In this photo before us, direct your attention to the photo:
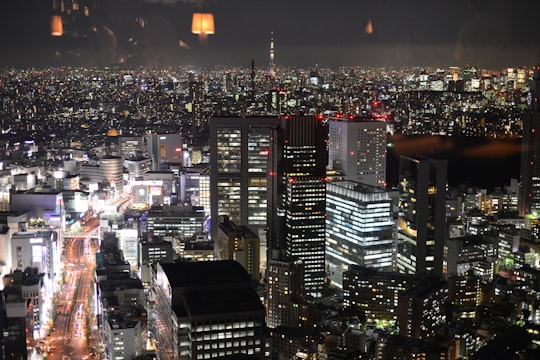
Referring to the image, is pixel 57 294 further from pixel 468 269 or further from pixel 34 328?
pixel 468 269

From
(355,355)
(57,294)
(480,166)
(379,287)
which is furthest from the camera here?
(480,166)

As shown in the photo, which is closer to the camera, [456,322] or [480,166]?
[456,322]

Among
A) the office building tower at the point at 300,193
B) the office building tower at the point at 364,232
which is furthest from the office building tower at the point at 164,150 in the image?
the office building tower at the point at 364,232

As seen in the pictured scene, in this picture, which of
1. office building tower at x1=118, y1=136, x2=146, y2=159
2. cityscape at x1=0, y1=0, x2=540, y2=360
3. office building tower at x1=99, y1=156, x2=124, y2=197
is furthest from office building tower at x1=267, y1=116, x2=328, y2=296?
office building tower at x1=99, y1=156, x2=124, y2=197

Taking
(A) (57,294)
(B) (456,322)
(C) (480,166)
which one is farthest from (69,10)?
(C) (480,166)

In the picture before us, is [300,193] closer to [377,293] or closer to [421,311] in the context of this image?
[377,293]

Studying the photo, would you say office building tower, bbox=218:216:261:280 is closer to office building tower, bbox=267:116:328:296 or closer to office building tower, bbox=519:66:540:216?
office building tower, bbox=267:116:328:296

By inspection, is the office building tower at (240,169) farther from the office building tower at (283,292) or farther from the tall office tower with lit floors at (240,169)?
the office building tower at (283,292)
